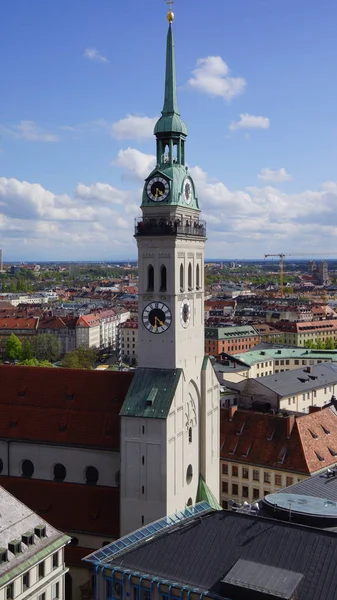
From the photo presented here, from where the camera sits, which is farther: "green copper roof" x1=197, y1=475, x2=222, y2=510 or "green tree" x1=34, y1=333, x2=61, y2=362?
"green tree" x1=34, y1=333, x2=61, y2=362

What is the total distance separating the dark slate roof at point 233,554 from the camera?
37.3 meters

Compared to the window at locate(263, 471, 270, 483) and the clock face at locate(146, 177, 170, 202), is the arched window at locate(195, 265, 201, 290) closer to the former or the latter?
the clock face at locate(146, 177, 170, 202)

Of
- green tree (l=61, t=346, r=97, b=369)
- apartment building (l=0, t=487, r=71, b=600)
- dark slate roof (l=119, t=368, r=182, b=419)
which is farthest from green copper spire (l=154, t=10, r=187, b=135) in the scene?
green tree (l=61, t=346, r=97, b=369)

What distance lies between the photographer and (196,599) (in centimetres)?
3809

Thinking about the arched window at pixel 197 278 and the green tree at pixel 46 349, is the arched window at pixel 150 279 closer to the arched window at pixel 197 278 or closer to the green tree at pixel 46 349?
the arched window at pixel 197 278

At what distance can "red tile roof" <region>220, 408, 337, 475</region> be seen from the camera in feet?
252

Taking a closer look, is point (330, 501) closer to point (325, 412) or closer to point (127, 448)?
A: point (127, 448)

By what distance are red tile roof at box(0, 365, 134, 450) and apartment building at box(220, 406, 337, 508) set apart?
22.7m

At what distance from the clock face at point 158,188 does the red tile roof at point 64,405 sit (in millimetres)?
14951

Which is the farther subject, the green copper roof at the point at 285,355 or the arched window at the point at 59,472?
the green copper roof at the point at 285,355

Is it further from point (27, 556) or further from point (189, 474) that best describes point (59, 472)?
point (27, 556)

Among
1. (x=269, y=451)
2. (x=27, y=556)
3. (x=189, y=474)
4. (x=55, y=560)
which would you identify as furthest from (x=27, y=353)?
(x=27, y=556)

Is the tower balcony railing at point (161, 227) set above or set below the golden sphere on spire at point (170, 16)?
below

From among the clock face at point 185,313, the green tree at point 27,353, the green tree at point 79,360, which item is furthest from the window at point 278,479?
the green tree at point 27,353
